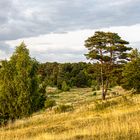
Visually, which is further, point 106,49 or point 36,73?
point 106,49

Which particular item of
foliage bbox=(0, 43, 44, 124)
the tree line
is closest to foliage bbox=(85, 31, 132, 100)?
the tree line

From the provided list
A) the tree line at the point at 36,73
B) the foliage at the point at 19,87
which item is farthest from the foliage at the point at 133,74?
the foliage at the point at 19,87

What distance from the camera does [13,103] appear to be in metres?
32.6

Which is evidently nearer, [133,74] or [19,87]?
[19,87]

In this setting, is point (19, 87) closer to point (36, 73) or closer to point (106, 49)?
point (36, 73)

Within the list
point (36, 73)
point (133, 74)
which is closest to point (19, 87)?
point (36, 73)

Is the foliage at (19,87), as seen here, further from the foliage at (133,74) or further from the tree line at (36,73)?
the foliage at (133,74)

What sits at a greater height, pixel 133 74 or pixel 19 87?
pixel 133 74

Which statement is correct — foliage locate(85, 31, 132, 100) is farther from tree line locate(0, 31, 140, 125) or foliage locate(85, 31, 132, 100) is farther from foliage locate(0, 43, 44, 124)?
foliage locate(0, 43, 44, 124)

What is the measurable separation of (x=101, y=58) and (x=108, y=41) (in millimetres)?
2876

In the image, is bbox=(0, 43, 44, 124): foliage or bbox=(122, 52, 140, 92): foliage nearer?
bbox=(0, 43, 44, 124): foliage

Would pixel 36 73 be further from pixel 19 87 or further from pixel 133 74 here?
pixel 133 74

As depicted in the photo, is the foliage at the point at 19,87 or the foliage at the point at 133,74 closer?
the foliage at the point at 19,87

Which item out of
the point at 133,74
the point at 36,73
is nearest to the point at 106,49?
the point at 133,74
